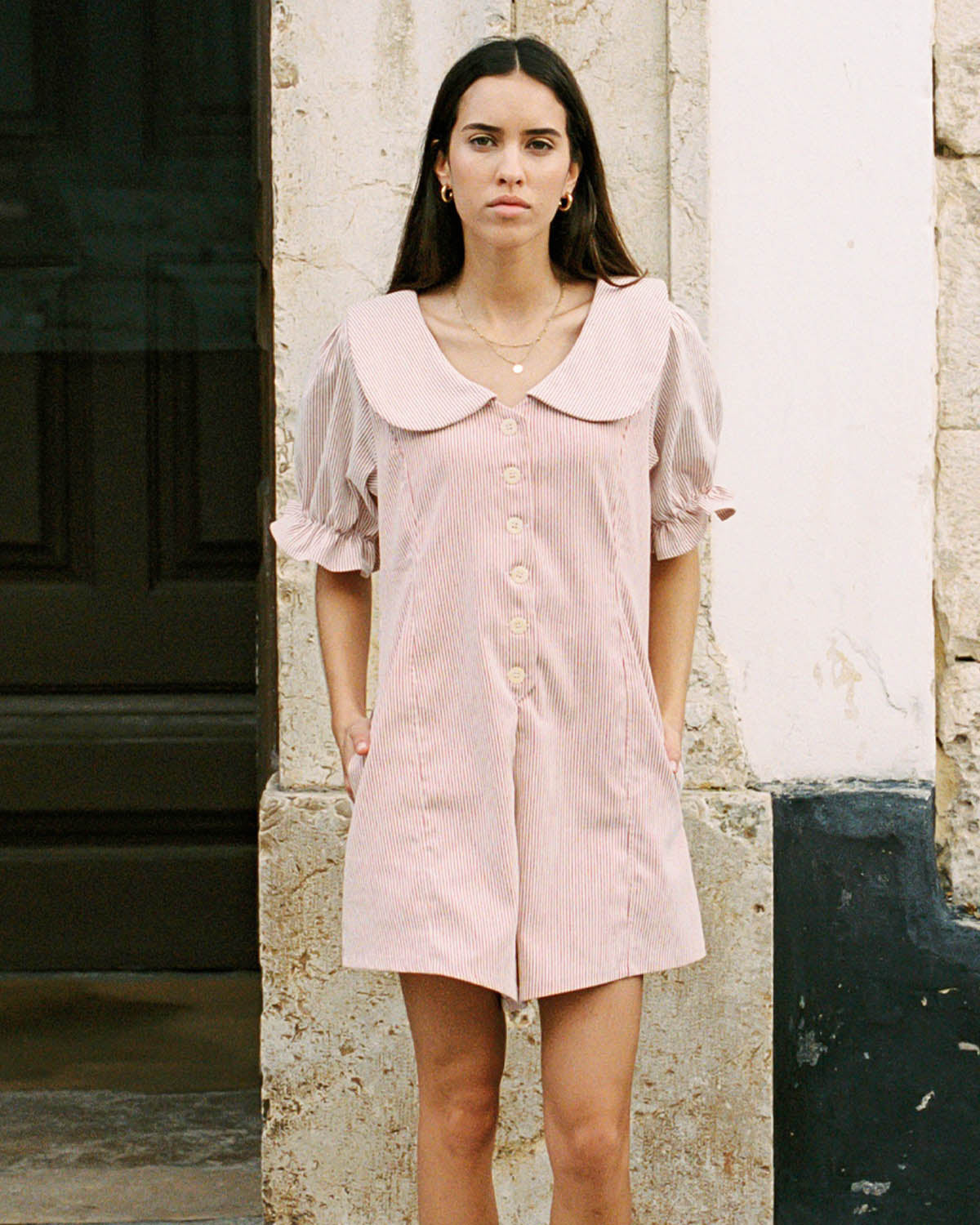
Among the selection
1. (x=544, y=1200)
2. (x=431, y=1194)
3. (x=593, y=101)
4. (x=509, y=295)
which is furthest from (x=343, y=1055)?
(x=593, y=101)

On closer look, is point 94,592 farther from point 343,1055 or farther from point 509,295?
point 509,295

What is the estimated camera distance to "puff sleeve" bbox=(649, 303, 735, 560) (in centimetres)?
243

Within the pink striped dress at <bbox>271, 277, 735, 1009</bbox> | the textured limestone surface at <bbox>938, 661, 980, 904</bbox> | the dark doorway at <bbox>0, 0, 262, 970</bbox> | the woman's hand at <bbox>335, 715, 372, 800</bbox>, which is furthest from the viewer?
the dark doorway at <bbox>0, 0, 262, 970</bbox>

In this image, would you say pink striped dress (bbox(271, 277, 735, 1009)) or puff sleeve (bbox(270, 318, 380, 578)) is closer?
pink striped dress (bbox(271, 277, 735, 1009))

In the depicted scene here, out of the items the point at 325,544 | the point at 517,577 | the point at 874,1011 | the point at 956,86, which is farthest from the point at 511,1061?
the point at 956,86

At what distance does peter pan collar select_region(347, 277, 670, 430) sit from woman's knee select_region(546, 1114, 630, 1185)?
2.94 ft

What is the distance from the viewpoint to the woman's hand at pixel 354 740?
2.36 metres

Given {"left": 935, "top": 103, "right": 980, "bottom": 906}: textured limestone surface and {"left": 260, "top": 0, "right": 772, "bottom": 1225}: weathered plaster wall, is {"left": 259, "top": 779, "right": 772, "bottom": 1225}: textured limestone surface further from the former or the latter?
{"left": 935, "top": 103, "right": 980, "bottom": 906}: textured limestone surface

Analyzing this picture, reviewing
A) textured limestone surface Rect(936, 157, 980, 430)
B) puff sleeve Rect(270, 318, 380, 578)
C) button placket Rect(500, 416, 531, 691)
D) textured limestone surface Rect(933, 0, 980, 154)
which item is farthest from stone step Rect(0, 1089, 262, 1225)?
textured limestone surface Rect(933, 0, 980, 154)

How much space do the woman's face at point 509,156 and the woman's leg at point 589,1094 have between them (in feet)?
3.26

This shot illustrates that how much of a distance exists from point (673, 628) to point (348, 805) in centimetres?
93

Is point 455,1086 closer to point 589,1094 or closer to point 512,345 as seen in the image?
point 589,1094

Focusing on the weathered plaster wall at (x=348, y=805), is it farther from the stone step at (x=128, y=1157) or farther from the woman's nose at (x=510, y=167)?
the woman's nose at (x=510, y=167)

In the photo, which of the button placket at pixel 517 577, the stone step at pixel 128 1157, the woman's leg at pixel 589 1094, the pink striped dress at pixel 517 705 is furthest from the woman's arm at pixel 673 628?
the stone step at pixel 128 1157
